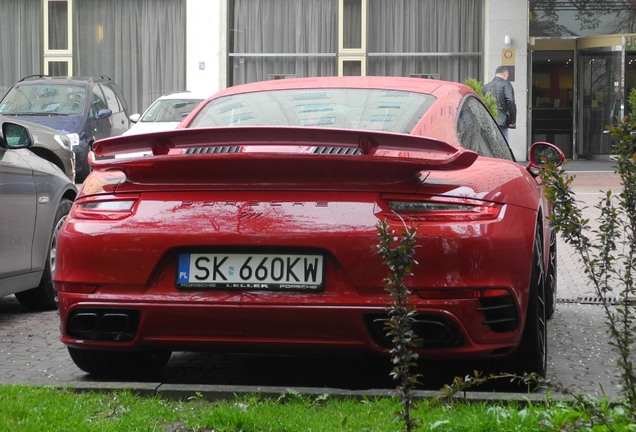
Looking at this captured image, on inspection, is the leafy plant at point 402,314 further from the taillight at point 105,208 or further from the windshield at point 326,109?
the windshield at point 326,109

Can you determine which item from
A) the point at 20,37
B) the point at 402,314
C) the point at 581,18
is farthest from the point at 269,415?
the point at 20,37

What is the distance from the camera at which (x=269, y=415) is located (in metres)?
4.54

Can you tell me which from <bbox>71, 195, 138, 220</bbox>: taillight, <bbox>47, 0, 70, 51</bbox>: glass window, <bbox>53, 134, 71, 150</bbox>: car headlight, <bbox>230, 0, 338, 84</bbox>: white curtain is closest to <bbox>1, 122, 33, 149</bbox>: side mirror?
<bbox>71, 195, 138, 220</bbox>: taillight

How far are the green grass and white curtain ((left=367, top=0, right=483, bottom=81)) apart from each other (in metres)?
26.8

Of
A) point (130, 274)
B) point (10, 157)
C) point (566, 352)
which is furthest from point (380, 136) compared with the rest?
point (10, 157)

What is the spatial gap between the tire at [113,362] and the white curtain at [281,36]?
2632cm

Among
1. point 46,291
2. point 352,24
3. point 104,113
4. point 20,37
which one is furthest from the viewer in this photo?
point 20,37

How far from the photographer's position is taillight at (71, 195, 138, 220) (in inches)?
204

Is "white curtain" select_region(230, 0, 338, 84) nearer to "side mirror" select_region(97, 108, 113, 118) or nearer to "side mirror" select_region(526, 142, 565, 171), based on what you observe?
"side mirror" select_region(97, 108, 113, 118)

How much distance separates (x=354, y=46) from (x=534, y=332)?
87.5 ft

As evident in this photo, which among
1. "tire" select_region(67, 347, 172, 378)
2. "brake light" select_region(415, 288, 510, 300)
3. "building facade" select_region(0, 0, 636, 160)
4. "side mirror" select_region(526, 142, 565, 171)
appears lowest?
"tire" select_region(67, 347, 172, 378)

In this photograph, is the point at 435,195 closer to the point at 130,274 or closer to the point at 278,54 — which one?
the point at 130,274

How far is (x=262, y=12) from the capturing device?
1256 inches

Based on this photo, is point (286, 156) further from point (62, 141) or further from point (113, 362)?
point (62, 141)
